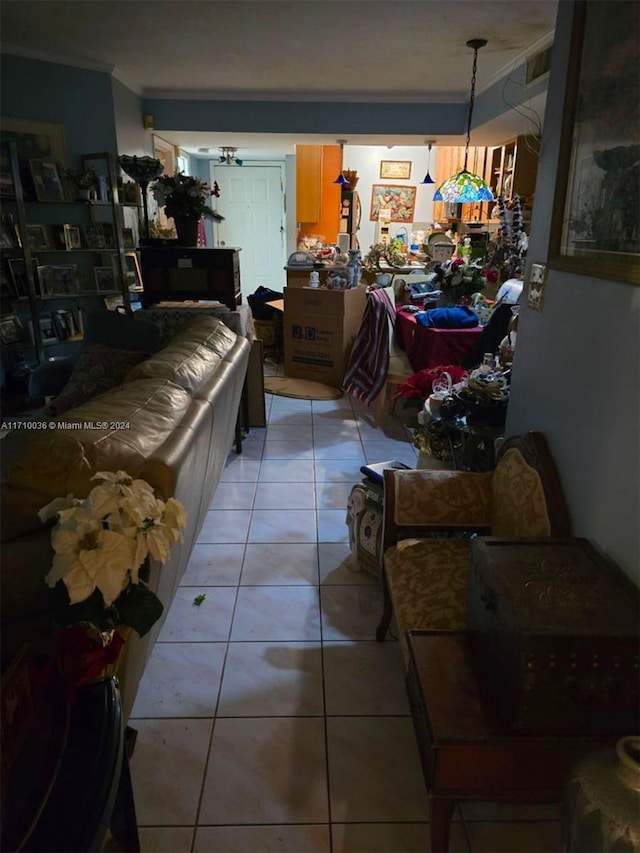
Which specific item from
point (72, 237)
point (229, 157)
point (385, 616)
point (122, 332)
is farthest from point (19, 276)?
point (229, 157)

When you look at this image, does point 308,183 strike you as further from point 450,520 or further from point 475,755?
point 475,755

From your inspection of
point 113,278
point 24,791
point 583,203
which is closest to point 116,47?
point 113,278

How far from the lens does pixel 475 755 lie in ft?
3.56

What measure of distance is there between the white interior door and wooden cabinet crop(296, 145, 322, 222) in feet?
3.05

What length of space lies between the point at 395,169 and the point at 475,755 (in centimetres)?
779

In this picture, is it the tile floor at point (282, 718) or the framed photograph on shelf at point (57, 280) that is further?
the framed photograph on shelf at point (57, 280)

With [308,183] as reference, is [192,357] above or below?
below

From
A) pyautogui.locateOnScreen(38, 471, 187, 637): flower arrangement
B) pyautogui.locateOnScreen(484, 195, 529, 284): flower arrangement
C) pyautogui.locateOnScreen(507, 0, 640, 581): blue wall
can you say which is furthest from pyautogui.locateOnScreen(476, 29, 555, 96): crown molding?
pyautogui.locateOnScreen(38, 471, 187, 637): flower arrangement

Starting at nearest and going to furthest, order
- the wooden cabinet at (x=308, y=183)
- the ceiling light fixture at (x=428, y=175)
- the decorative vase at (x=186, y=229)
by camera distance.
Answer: the decorative vase at (x=186, y=229) → the ceiling light fixture at (x=428, y=175) → the wooden cabinet at (x=308, y=183)

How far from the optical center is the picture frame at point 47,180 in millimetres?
3760

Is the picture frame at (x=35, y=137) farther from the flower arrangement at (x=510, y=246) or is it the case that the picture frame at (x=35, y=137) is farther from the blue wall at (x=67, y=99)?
the flower arrangement at (x=510, y=246)

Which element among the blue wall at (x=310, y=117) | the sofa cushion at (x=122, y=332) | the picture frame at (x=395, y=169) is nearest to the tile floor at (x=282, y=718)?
the sofa cushion at (x=122, y=332)

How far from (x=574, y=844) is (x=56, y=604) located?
1.06 meters

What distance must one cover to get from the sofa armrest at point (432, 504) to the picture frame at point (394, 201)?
6813 millimetres
